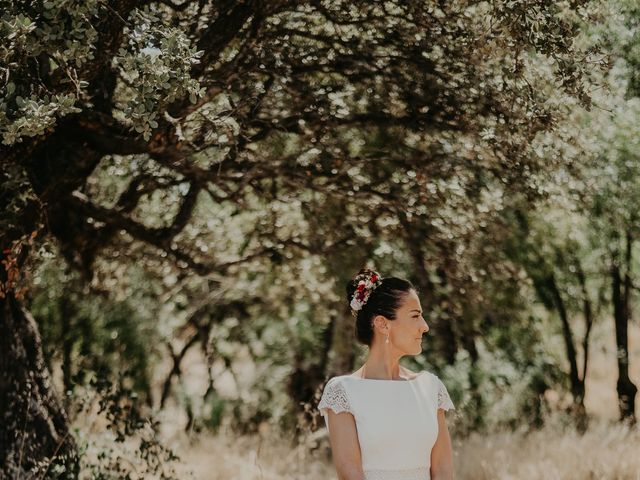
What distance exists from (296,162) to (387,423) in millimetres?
4276

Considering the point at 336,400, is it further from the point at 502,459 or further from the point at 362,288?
the point at 502,459

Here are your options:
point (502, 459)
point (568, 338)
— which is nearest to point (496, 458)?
point (502, 459)

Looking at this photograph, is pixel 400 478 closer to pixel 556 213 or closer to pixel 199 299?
pixel 556 213

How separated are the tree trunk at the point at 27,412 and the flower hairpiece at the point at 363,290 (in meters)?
4.58

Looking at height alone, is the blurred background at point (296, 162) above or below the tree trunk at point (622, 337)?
above

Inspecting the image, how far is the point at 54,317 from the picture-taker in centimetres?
1689

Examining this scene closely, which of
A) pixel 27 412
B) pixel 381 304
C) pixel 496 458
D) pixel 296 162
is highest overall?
pixel 296 162

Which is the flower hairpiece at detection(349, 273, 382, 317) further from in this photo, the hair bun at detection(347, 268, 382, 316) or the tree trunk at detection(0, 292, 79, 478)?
the tree trunk at detection(0, 292, 79, 478)

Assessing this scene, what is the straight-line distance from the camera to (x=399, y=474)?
4.63 meters

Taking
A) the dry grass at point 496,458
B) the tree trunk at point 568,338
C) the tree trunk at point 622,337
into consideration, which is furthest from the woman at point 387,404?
the tree trunk at point 568,338

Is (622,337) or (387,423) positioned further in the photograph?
(622,337)

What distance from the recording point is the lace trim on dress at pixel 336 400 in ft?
15.0

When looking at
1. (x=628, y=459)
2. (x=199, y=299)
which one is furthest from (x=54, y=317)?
(x=628, y=459)

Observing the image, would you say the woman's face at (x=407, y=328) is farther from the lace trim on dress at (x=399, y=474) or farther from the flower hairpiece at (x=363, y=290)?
the lace trim on dress at (x=399, y=474)
